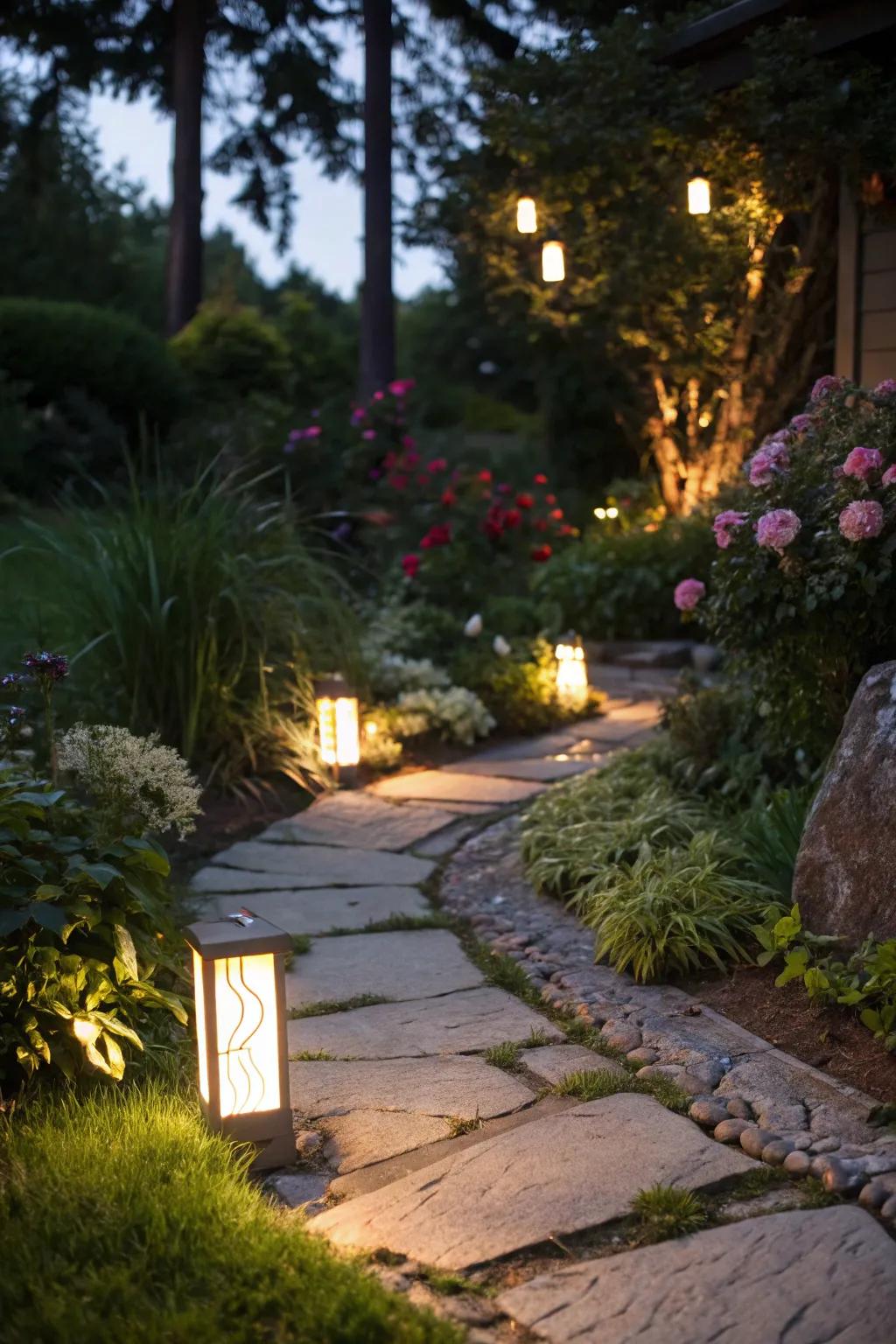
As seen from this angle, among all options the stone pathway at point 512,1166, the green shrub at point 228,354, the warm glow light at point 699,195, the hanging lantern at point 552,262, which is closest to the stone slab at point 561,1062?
the stone pathway at point 512,1166

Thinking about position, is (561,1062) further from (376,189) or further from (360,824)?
(376,189)

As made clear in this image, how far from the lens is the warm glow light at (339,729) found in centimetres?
540

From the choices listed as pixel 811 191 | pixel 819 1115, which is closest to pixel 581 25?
pixel 811 191

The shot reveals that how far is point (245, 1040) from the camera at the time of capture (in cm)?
254

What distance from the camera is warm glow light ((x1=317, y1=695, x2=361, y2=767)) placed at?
540 centimetres

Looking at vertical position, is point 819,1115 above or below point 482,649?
below

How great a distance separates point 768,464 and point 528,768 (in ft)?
7.06

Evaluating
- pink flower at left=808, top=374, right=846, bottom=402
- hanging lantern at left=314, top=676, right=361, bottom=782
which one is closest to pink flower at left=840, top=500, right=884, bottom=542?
pink flower at left=808, top=374, right=846, bottom=402

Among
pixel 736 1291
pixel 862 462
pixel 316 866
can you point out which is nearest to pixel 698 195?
pixel 862 462

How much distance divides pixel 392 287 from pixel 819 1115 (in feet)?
32.8

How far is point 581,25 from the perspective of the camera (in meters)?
10.7

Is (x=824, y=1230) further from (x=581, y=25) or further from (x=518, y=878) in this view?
(x=581, y=25)

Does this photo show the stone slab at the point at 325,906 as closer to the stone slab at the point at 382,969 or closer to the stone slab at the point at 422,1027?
the stone slab at the point at 382,969

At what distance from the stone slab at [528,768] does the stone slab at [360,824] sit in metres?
0.59
